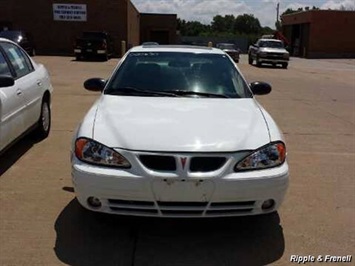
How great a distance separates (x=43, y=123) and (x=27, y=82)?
3.45ft

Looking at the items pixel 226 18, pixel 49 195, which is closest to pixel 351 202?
pixel 49 195

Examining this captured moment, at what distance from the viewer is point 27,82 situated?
6820 millimetres

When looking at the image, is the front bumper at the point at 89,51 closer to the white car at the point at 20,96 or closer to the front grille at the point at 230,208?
the white car at the point at 20,96

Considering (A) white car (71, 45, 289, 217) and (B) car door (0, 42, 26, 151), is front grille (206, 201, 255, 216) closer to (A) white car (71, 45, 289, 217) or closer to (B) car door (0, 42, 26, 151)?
(A) white car (71, 45, 289, 217)

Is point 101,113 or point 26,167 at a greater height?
point 101,113

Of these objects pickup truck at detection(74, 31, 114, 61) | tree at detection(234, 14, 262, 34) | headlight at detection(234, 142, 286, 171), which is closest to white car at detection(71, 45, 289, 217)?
headlight at detection(234, 142, 286, 171)

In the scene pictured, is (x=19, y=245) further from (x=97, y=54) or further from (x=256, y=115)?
(x=97, y=54)

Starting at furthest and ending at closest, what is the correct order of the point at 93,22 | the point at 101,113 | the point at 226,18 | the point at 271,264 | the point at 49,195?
the point at 226,18, the point at 93,22, the point at 49,195, the point at 101,113, the point at 271,264

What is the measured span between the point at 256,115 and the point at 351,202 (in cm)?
158

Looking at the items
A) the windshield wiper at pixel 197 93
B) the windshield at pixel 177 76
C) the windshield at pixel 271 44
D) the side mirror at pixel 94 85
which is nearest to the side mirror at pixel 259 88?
the windshield at pixel 177 76

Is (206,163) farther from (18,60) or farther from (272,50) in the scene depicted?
(272,50)

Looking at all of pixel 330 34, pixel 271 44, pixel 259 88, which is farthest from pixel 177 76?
pixel 330 34

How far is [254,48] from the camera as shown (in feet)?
119

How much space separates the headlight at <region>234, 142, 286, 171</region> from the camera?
3893mm
